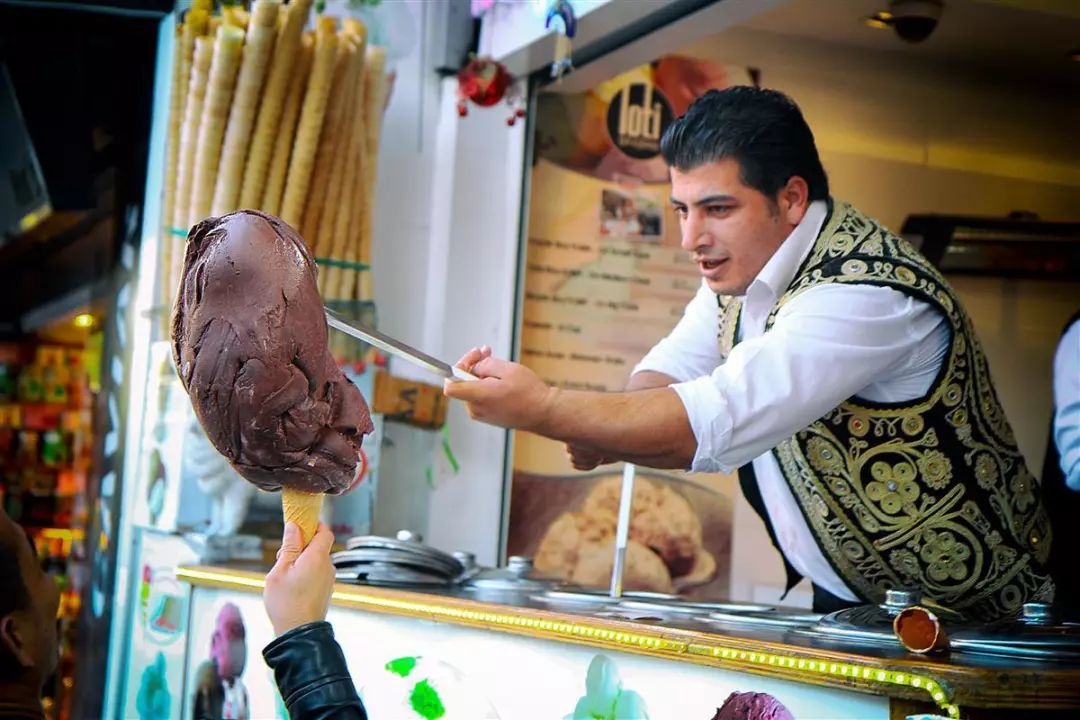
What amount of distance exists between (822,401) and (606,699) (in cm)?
57

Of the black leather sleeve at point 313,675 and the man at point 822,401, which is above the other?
the man at point 822,401

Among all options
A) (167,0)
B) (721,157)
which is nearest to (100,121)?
(167,0)

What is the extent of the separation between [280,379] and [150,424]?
6.63ft

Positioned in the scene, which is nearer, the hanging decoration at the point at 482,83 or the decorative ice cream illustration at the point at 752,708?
the decorative ice cream illustration at the point at 752,708

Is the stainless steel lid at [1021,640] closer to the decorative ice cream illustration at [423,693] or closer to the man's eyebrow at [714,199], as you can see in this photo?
the decorative ice cream illustration at [423,693]

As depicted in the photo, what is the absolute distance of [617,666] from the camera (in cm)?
181

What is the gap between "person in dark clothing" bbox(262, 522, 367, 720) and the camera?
1.26 metres

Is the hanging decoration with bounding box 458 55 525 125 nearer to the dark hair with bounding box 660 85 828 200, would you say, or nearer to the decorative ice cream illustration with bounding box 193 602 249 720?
the dark hair with bounding box 660 85 828 200

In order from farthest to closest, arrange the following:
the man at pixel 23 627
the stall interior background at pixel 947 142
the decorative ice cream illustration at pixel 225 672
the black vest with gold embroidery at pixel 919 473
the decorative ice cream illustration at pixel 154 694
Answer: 1. the stall interior background at pixel 947 142
2. the decorative ice cream illustration at pixel 154 694
3. the decorative ice cream illustration at pixel 225 672
4. the black vest with gold embroidery at pixel 919 473
5. the man at pixel 23 627

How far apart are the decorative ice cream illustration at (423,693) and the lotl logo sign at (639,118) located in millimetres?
2201

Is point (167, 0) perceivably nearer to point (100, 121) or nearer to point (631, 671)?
point (100, 121)

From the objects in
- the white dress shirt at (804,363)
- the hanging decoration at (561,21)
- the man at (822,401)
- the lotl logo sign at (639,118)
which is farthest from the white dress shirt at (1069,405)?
the lotl logo sign at (639,118)

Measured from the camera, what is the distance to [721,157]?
92.0 inches

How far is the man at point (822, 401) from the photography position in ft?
6.68
